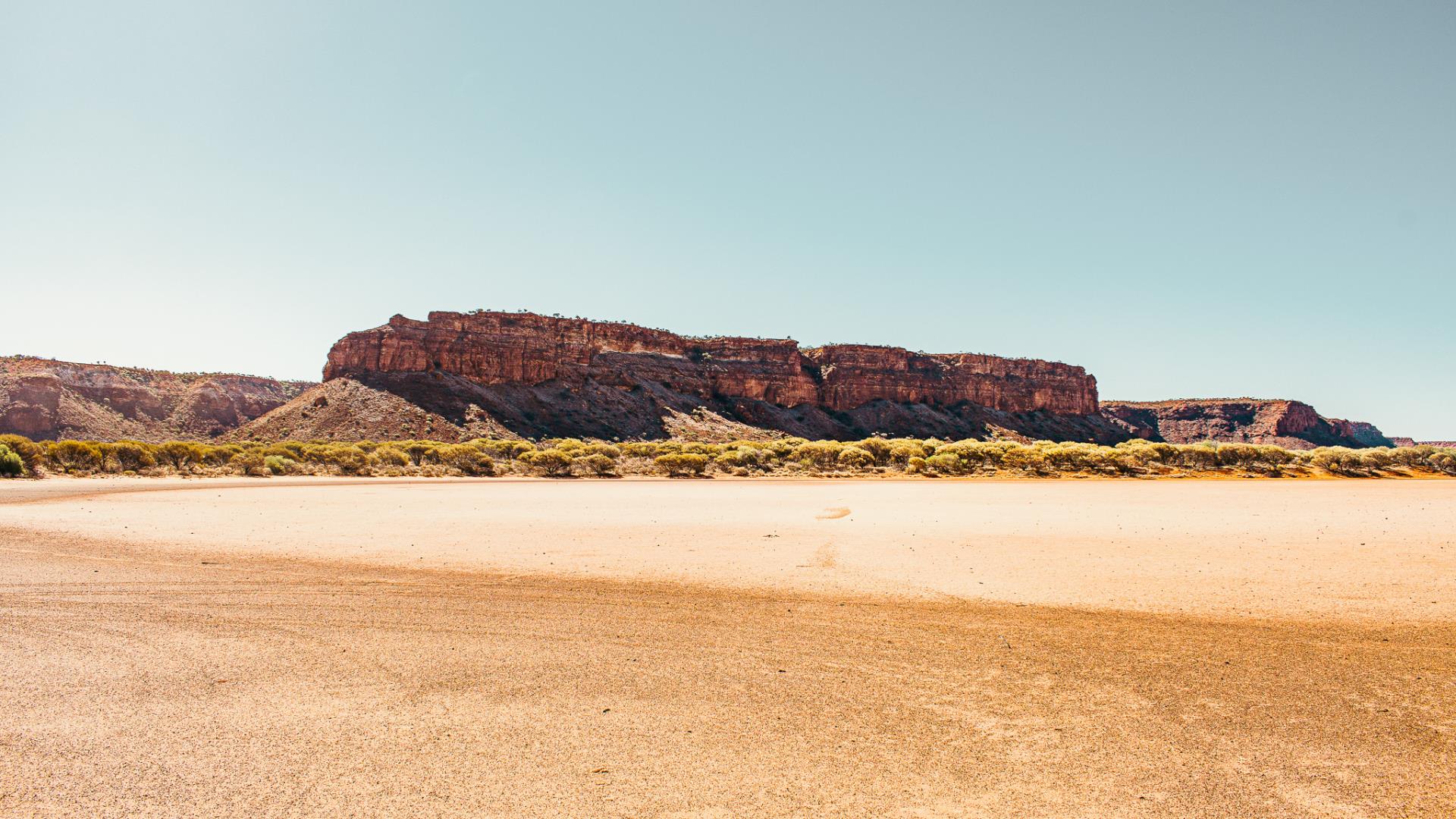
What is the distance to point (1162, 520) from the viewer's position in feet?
49.4

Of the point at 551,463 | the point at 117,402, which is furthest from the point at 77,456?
the point at 117,402

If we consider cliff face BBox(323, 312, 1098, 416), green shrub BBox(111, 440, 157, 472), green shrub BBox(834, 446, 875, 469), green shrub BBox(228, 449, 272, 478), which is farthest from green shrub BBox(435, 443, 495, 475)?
cliff face BBox(323, 312, 1098, 416)

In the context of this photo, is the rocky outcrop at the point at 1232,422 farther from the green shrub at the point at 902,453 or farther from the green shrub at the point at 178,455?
the green shrub at the point at 178,455

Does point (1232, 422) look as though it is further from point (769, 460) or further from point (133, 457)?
point (133, 457)

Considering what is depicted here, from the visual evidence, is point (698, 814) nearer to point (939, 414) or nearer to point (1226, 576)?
point (1226, 576)

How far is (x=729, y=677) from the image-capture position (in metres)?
5.39

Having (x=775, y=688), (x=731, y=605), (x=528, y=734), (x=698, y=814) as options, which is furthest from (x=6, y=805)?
(x=731, y=605)

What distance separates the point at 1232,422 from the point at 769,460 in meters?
131

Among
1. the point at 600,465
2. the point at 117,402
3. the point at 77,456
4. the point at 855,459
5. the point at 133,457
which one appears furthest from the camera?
the point at 117,402

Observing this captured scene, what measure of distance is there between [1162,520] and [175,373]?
371 ft

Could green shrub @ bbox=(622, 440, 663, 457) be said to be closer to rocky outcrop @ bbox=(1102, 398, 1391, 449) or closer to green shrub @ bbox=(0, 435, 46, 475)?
green shrub @ bbox=(0, 435, 46, 475)

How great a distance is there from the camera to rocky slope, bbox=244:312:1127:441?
75.1 meters

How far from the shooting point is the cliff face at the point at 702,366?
3258 inches

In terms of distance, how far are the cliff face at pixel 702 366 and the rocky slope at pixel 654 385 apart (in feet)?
0.71
